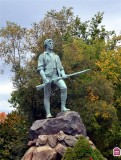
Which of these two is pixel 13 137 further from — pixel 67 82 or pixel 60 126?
pixel 60 126

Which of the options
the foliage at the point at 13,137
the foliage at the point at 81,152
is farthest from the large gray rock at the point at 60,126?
the foliage at the point at 13,137

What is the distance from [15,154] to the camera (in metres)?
31.4

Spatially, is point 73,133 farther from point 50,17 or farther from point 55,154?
point 50,17

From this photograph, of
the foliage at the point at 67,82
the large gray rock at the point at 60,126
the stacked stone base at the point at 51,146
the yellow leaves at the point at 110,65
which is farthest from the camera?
the yellow leaves at the point at 110,65

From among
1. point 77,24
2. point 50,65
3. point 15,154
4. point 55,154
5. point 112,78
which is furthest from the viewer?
point 77,24

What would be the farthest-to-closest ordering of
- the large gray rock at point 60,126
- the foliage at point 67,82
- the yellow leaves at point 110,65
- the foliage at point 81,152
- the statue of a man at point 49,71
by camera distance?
the yellow leaves at point 110,65 < the foliage at point 67,82 < the statue of a man at point 49,71 < the large gray rock at point 60,126 < the foliage at point 81,152

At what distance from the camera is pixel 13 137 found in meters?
33.6

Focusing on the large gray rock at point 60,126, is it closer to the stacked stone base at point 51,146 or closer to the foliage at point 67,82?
the stacked stone base at point 51,146

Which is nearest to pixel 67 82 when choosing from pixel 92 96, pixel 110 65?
pixel 92 96

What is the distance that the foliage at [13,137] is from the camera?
29.9 meters

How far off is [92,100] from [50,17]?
5.00 metres

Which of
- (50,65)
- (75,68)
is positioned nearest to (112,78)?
(75,68)

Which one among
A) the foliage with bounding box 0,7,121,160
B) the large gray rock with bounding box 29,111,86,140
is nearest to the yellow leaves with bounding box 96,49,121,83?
the foliage with bounding box 0,7,121,160

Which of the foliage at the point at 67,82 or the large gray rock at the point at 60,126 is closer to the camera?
the large gray rock at the point at 60,126
